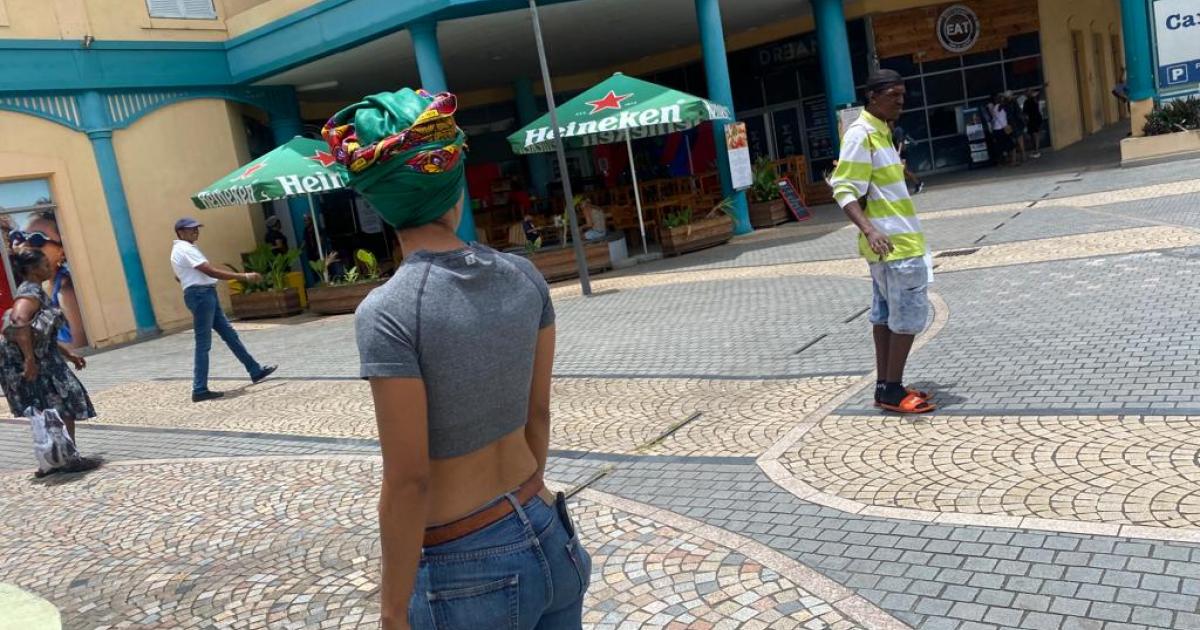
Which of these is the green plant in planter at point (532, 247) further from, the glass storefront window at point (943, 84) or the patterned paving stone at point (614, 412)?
the glass storefront window at point (943, 84)

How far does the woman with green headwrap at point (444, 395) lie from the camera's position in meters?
1.67

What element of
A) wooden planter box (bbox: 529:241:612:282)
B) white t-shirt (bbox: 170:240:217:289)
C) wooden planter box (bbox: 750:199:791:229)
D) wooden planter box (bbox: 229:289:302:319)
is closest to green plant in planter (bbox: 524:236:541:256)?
wooden planter box (bbox: 529:241:612:282)

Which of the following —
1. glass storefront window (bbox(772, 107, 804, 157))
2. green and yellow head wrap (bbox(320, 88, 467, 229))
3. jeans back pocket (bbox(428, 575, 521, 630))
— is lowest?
jeans back pocket (bbox(428, 575, 521, 630))

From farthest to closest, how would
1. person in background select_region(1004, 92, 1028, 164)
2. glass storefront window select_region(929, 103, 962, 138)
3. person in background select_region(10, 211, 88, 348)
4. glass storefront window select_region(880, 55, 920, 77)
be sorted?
glass storefront window select_region(929, 103, 962, 138) < glass storefront window select_region(880, 55, 920, 77) < person in background select_region(1004, 92, 1028, 164) < person in background select_region(10, 211, 88, 348)

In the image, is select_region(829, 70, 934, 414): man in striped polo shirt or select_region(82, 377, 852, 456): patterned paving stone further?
select_region(82, 377, 852, 456): patterned paving stone

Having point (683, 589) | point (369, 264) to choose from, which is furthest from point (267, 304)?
point (683, 589)

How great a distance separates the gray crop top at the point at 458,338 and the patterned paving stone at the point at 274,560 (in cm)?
169

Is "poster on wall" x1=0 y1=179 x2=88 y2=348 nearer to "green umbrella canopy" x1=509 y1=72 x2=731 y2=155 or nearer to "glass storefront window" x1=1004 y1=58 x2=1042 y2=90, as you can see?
"green umbrella canopy" x1=509 y1=72 x2=731 y2=155

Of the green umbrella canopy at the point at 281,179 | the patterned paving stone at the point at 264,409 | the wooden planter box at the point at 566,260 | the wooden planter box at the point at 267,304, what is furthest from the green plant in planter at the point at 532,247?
the patterned paving stone at the point at 264,409

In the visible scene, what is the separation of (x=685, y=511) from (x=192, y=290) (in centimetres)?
618

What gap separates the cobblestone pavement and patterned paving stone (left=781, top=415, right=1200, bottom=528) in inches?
0.6

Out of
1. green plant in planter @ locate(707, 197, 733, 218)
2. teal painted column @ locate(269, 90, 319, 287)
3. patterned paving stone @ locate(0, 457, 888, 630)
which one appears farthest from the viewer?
teal painted column @ locate(269, 90, 319, 287)

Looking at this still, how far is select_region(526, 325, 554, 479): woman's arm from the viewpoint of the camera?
80.4 inches

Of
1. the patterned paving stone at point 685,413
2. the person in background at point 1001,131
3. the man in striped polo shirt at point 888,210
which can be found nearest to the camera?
the man in striped polo shirt at point 888,210
